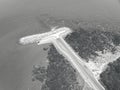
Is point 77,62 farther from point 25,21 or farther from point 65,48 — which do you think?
point 25,21

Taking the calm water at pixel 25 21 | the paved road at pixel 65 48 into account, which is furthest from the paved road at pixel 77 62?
the calm water at pixel 25 21

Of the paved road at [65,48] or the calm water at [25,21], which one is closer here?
the paved road at [65,48]

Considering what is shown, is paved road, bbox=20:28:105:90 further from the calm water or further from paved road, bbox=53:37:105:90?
the calm water

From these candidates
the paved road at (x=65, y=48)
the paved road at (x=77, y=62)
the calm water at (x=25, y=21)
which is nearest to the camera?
the paved road at (x=77, y=62)

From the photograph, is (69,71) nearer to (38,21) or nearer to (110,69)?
(110,69)

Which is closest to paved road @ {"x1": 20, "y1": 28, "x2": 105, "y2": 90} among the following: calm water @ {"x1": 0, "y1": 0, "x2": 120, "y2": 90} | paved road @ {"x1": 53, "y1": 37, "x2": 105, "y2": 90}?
paved road @ {"x1": 53, "y1": 37, "x2": 105, "y2": 90}

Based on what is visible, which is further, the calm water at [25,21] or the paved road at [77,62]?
the calm water at [25,21]

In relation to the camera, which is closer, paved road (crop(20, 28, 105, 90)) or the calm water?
paved road (crop(20, 28, 105, 90))

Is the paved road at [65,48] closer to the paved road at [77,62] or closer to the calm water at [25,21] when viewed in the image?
the paved road at [77,62]

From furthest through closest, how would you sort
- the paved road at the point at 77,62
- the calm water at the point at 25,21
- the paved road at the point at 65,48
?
the calm water at the point at 25,21 → the paved road at the point at 65,48 → the paved road at the point at 77,62
